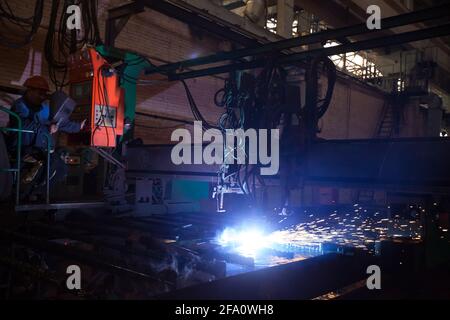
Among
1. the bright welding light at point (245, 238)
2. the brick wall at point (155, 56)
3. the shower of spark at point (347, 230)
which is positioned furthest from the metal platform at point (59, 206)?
the brick wall at point (155, 56)

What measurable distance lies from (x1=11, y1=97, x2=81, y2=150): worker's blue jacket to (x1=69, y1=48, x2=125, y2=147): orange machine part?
0.26 metres

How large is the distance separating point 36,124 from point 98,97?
2.66 ft

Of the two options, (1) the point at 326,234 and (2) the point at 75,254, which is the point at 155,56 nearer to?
(1) the point at 326,234

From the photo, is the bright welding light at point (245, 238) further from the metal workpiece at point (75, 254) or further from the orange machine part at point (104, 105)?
the orange machine part at point (104, 105)

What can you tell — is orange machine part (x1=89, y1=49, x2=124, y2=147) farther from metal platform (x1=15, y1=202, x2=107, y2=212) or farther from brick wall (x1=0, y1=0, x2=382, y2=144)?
brick wall (x1=0, y1=0, x2=382, y2=144)

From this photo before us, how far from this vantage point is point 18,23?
6.25 metres

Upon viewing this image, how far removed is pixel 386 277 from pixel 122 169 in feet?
11.6

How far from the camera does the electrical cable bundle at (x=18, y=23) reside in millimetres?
5629

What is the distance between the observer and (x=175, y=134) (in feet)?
30.0

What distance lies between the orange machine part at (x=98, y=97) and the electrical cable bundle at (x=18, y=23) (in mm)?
1056

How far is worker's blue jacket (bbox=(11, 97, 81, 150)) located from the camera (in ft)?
15.0

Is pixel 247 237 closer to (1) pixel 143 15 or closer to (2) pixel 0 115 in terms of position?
(2) pixel 0 115

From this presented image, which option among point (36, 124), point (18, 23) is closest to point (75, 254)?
point (36, 124)

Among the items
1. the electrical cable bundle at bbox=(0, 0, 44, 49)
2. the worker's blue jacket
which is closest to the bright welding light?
the worker's blue jacket
